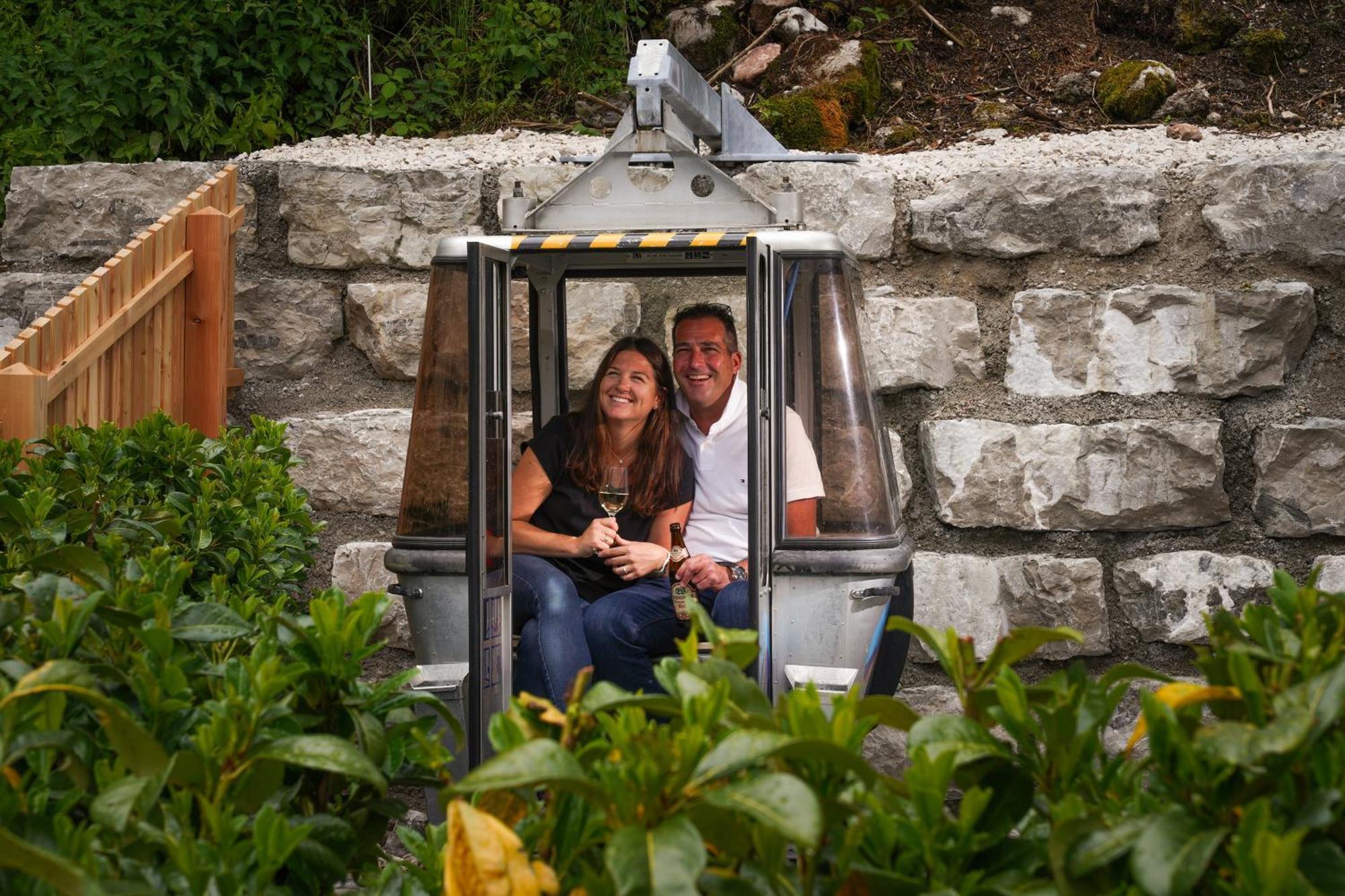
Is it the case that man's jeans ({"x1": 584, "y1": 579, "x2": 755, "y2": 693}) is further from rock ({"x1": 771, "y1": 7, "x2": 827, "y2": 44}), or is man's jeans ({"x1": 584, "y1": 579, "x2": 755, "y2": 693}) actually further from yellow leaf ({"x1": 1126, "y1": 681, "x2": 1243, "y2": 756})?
rock ({"x1": 771, "y1": 7, "x2": 827, "y2": 44})

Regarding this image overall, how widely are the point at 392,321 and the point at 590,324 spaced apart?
662mm

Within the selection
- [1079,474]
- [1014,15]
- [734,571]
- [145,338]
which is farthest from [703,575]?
[1014,15]

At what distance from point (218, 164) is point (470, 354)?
1.99 metres

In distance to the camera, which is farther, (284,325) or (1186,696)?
(284,325)

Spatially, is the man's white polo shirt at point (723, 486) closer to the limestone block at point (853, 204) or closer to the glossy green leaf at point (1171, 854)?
the limestone block at point (853, 204)

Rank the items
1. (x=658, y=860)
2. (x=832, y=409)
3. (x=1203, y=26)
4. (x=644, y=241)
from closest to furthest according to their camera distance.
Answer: (x=658, y=860)
(x=644, y=241)
(x=832, y=409)
(x=1203, y=26)

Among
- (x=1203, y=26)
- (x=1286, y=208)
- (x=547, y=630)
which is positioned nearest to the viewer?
(x=547, y=630)

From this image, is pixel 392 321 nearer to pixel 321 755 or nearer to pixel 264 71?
pixel 264 71

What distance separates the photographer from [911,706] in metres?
4.37

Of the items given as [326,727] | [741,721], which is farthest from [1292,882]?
[326,727]

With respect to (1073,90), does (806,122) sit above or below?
below

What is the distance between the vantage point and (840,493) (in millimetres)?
3332

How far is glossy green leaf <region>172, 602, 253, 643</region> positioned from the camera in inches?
55.6

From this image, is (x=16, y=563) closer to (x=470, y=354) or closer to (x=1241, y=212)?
(x=470, y=354)
